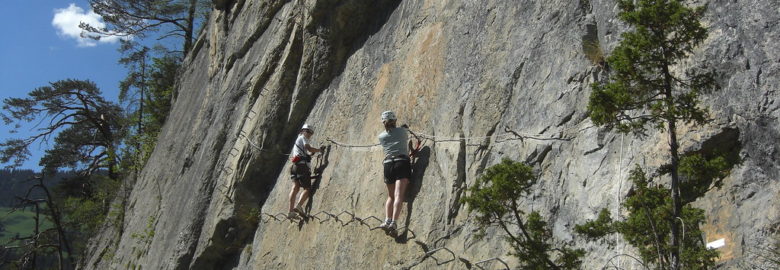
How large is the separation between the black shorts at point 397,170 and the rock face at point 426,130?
0.79 feet

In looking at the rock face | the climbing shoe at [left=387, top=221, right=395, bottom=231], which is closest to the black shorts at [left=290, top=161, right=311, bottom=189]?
the rock face

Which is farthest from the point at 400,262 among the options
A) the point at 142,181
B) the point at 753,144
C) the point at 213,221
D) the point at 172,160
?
the point at 142,181

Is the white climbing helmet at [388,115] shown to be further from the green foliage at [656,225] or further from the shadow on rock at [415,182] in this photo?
the green foliage at [656,225]

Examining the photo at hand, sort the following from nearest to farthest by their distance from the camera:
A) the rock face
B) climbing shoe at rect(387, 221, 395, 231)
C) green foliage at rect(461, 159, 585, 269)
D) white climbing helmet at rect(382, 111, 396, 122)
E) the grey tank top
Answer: green foliage at rect(461, 159, 585, 269) → the rock face → climbing shoe at rect(387, 221, 395, 231) → the grey tank top → white climbing helmet at rect(382, 111, 396, 122)

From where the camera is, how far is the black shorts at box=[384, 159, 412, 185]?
9.30m

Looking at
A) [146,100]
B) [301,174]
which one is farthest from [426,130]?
[146,100]

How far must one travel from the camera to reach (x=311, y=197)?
11.8 m

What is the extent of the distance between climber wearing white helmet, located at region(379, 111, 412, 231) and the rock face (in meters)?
0.20

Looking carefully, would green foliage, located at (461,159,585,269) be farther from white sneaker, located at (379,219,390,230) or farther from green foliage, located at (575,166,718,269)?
white sneaker, located at (379,219,390,230)

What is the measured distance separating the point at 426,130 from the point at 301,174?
8.86ft

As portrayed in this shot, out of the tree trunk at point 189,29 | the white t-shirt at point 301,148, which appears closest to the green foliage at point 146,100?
the tree trunk at point 189,29

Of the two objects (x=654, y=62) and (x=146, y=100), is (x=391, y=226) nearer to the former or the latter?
(x=654, y=62)

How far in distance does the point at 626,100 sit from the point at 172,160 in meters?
14.8

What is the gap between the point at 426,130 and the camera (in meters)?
9.80
